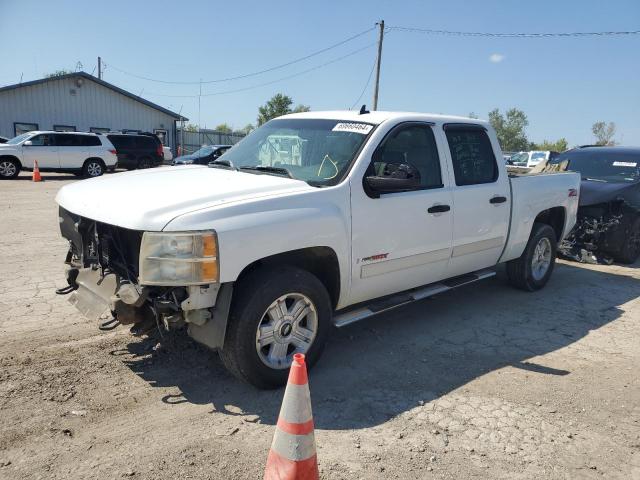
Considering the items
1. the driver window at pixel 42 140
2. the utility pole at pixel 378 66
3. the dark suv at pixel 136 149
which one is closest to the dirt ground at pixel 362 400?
the driver window at pixel 42 140

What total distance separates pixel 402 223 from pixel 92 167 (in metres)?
19.6

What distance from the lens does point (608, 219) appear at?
8242 millimetres

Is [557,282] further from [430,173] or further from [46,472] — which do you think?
[46,472]

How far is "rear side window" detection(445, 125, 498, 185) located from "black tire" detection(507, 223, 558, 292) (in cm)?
126

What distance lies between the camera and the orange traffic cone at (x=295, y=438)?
8.06 feet

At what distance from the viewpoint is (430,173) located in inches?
182

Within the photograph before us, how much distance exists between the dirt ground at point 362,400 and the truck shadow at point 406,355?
0.02 meters

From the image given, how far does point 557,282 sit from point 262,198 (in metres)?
5.14

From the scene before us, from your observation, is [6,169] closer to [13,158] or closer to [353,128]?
[13,158]

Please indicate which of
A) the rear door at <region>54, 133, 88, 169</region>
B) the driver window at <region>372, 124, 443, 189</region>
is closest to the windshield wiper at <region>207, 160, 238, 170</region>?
the driver window at <region>372, 124, 443, 189</region>

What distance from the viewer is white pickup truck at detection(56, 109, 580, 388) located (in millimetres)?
3230

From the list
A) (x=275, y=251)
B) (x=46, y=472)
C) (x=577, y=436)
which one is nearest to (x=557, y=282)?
(x=577, y=436)

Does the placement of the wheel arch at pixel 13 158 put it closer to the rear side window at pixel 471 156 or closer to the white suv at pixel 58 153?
the white suv at pixel 58 153

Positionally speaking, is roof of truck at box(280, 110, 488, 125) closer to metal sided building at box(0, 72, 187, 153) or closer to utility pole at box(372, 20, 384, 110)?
Answer: utility pole at box(372, 20, 384, 110)
